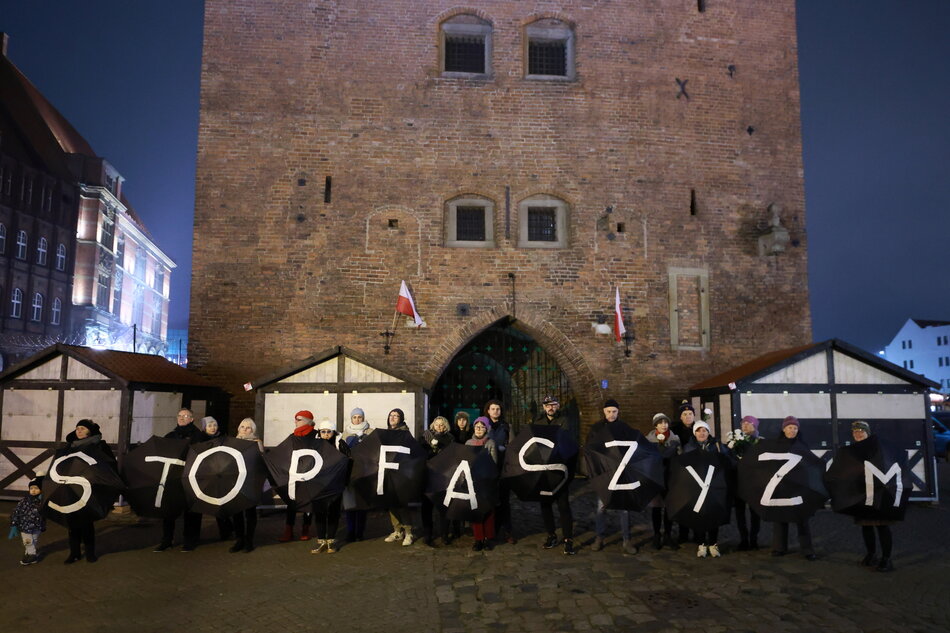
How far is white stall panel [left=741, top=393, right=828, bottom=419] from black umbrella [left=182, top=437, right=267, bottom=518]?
8057mm

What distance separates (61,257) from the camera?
4331 centimetres

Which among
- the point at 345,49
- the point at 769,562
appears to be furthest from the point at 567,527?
the point at 345,49

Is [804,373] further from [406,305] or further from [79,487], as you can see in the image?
[79,487]

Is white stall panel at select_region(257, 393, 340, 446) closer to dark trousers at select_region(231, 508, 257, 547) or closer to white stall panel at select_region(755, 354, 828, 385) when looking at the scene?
dark trousers at select_region(231, 508, 257, 547)

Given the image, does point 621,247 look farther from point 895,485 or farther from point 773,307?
point 895,485

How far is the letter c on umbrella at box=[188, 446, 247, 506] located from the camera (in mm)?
8008

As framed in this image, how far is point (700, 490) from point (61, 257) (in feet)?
147

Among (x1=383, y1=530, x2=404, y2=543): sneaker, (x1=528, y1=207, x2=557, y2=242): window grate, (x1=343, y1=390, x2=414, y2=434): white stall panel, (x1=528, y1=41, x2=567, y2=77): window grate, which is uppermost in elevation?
(x1=528, y1=41, x2=567, y2=77): window grate

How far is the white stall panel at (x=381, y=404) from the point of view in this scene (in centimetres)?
1167

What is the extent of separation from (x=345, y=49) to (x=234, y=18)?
2370 millimetres

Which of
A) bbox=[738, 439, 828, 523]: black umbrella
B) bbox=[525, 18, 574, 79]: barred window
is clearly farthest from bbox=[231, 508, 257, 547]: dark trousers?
bbox=[525, 18, 574, 79]: barred window

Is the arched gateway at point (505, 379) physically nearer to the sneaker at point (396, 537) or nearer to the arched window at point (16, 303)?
the sneaker at point (396, 537)

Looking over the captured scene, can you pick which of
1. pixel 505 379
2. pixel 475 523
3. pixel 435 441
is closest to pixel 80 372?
pixel 435 441

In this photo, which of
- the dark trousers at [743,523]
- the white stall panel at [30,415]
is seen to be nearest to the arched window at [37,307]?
the white stall panel at [30,415]
